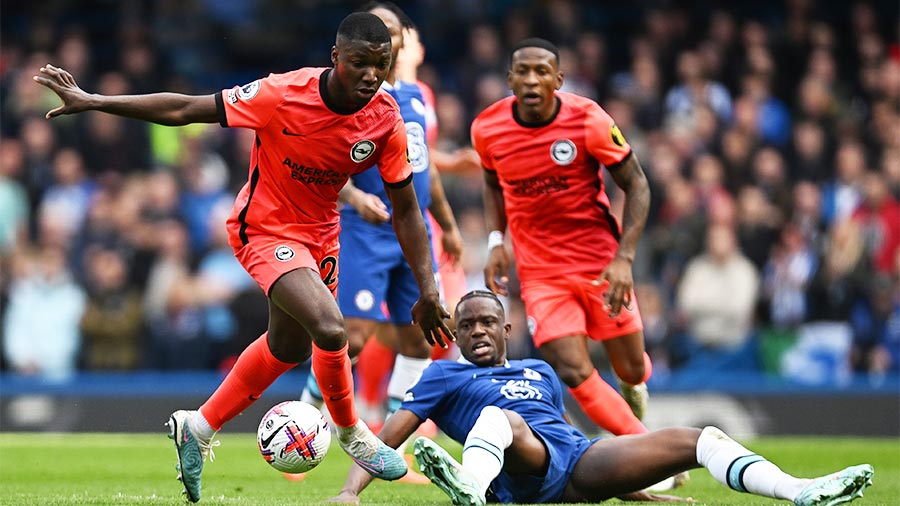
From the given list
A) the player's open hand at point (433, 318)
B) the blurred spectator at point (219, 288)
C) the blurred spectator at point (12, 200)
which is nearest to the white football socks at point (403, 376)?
the player's open hand at point (433, 318)

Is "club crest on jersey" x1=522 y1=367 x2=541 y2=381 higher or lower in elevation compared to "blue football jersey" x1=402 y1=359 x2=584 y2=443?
higher

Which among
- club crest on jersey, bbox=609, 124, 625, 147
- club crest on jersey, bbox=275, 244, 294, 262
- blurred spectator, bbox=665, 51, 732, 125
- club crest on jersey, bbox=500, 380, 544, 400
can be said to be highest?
blurred spectator, bbox=665, 51, 732, 125

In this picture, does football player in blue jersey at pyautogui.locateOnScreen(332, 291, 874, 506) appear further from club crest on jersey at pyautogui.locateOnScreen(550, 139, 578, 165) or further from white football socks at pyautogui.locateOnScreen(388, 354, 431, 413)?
white football socks at pyautogui.locateOnScreen(388, 354, 431, 413)

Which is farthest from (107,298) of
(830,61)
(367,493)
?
(830,61)

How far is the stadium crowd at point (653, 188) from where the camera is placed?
43.8ft

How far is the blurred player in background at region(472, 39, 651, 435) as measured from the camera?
7938mm

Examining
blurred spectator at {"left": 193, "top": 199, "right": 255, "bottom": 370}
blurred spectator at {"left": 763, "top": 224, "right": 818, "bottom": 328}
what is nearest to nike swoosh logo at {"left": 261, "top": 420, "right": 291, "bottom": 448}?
blurred spectator at {"left": 193, "top": 199, "right": 255, "bottom": 370}

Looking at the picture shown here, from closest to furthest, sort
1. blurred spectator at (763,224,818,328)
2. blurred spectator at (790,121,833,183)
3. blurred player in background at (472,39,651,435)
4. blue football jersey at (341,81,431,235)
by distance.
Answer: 1. blurred player in background at (472,39,651,435)
2. blue football jersey at (341,81,431,235)
3. blurred spectator at (763,224,818,328)
4. blurred spectator at (790,121,833,183)

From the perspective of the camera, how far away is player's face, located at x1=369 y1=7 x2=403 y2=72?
27.4 ft

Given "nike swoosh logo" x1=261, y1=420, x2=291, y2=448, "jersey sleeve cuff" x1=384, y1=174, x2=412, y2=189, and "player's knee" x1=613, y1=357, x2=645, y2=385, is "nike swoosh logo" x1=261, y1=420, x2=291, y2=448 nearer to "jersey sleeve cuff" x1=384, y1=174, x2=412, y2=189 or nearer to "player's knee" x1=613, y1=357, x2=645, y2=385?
"jersey sleeve cuff" x1=384, y1=174, x2=412, y2=189

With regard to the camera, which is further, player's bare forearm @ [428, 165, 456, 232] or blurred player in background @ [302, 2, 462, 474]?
player's bare forearm @ [428, 165, 456, 232]

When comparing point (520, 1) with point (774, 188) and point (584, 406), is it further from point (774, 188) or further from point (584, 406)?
point (584, 406)

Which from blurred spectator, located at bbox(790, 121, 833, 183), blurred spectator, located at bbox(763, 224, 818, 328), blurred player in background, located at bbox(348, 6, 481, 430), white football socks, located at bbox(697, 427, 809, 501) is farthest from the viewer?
blurred spectator, located at bbox(790, 121, 833, 183)

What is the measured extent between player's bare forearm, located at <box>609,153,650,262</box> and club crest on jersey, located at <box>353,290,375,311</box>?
1594 millimetres
